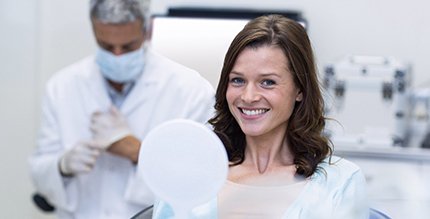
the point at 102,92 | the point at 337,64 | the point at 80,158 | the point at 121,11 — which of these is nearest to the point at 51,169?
the point at 80,158

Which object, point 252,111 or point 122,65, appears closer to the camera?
point 252,111

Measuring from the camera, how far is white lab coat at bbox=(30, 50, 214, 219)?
169 cm

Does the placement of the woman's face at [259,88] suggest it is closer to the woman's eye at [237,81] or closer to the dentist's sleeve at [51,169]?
the woman's eye at [237,81]

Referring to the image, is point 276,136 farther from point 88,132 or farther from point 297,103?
point 88,132

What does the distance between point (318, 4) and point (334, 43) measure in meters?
0.13

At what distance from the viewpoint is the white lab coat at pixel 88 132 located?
169cm

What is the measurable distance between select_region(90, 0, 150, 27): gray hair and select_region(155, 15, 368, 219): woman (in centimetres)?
106

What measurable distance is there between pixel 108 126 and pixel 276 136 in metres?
1.08

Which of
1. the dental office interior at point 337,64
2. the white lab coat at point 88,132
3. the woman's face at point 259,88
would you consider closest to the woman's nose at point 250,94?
the woman's face at point 259,88

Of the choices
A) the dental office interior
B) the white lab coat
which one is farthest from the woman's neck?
the dental office interior

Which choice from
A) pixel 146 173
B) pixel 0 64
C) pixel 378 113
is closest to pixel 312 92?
pixel 146 173

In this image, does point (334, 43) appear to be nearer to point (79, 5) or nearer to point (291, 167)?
point (79, 5)

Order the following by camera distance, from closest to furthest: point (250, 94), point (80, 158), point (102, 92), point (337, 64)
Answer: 1. point (250, 94)
2. point (80, 158)
3. point (102, 92)
4. point (337, 64)

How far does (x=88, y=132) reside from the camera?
5.93 feet
